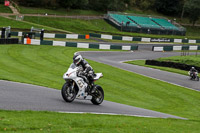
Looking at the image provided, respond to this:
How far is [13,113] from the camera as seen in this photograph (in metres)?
8.98

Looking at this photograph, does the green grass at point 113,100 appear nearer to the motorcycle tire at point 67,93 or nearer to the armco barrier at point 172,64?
the motorcycle tire at point 67,93

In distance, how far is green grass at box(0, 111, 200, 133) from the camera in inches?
310

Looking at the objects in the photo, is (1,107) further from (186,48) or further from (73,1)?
(73,1)

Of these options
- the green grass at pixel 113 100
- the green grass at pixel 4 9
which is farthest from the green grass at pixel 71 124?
the green grass at pixel 4 9

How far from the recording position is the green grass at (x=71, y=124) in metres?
7.87

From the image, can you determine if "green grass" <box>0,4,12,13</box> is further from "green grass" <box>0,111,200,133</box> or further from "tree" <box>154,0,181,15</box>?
"green grass" <box>0,111,200,133</box>

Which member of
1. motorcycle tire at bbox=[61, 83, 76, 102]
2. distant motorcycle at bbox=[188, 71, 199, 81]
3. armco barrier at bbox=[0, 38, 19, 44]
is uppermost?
armco barrier at bbox=[0, 38, 19, 44]

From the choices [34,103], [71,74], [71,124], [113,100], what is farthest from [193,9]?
[71,124]

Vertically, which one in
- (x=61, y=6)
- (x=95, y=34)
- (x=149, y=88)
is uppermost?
(x=61, y=6)

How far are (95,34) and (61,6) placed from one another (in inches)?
932

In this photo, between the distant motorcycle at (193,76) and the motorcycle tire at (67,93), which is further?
the distant motorcycle at (193,76)

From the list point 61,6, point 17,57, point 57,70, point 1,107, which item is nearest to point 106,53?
point 17,57

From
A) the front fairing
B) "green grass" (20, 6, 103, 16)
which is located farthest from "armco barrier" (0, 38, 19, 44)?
"green grass" (20, 6, 103, 16)

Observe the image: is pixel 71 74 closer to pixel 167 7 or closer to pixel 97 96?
pixel 97 96
